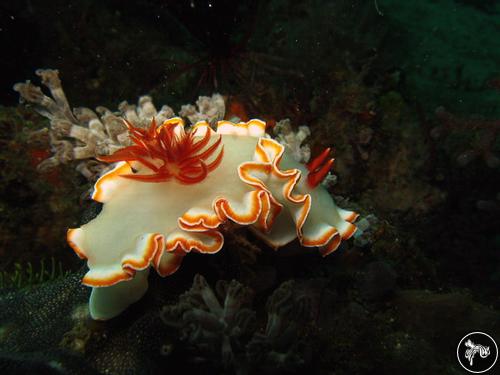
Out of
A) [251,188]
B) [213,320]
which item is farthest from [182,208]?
[213,320]

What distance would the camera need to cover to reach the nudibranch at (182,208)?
2.24 m

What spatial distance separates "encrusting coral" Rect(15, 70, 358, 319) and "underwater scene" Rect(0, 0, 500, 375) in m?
0.01

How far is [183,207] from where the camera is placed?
243cm

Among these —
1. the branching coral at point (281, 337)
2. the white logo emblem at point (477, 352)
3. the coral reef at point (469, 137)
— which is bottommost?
the white logo emblem at point (477, 352)

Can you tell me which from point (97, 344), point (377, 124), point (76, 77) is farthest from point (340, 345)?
point (76, 77)

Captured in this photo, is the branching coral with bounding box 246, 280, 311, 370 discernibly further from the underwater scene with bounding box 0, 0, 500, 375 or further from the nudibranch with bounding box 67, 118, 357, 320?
the nudibranch with bounding box 67, 118, 357, 320

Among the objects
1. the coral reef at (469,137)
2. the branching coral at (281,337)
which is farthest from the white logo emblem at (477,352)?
the coral reef at (469,137)

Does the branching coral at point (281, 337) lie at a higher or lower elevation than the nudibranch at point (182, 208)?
lower

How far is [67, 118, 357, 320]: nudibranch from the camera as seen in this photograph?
7.36ft

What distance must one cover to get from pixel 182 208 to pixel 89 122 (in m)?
1.78

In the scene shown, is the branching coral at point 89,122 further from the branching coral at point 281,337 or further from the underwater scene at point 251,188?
the branching coral at point 281,337

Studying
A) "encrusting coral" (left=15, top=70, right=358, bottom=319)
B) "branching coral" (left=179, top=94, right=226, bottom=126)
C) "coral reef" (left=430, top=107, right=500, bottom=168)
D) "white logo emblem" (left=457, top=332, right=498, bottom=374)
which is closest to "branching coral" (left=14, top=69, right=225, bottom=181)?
"branching coral" (left=179, top=94, right=226, bottom=126)

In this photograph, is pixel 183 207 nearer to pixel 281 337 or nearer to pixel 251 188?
pixel 251 188

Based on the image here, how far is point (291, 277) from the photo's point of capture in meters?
3.11
